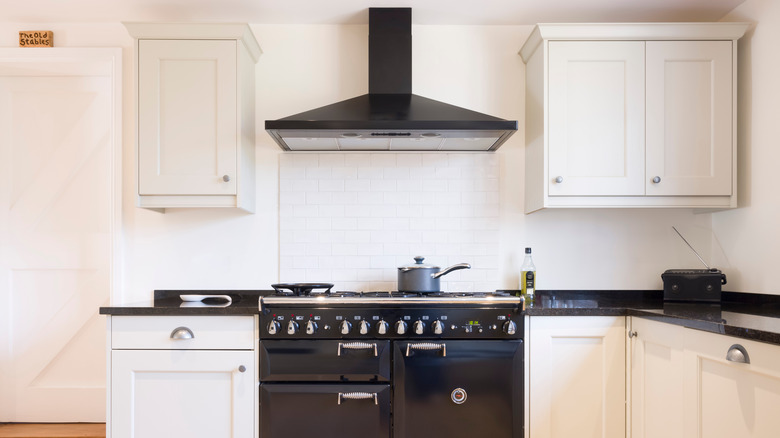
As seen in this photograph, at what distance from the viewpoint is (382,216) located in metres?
3.02

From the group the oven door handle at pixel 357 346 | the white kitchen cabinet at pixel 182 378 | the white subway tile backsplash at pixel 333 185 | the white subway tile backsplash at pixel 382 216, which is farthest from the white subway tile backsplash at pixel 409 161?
the white kitchen cabinet at pixel 182 378

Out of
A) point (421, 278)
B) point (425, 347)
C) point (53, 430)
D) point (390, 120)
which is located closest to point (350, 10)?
point (390, 120)

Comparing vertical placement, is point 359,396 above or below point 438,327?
below

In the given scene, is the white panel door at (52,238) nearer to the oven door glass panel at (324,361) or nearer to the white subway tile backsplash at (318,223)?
the white subway tile backsplash at (318,223)

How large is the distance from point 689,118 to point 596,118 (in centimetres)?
46

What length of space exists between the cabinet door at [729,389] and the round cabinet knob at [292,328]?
1.57m

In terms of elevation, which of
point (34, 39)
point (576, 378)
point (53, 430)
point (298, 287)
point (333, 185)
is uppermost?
point (34, 39)

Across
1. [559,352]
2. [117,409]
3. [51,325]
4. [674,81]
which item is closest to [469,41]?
[674,81]

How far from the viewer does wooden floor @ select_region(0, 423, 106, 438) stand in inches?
118

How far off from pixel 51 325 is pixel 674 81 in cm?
376

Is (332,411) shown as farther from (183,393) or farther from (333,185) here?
(333,185)

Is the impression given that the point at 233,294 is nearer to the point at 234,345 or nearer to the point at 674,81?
the point at 234,345

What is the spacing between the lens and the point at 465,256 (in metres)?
3.01

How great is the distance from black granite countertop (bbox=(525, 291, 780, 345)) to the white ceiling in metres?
1.52
